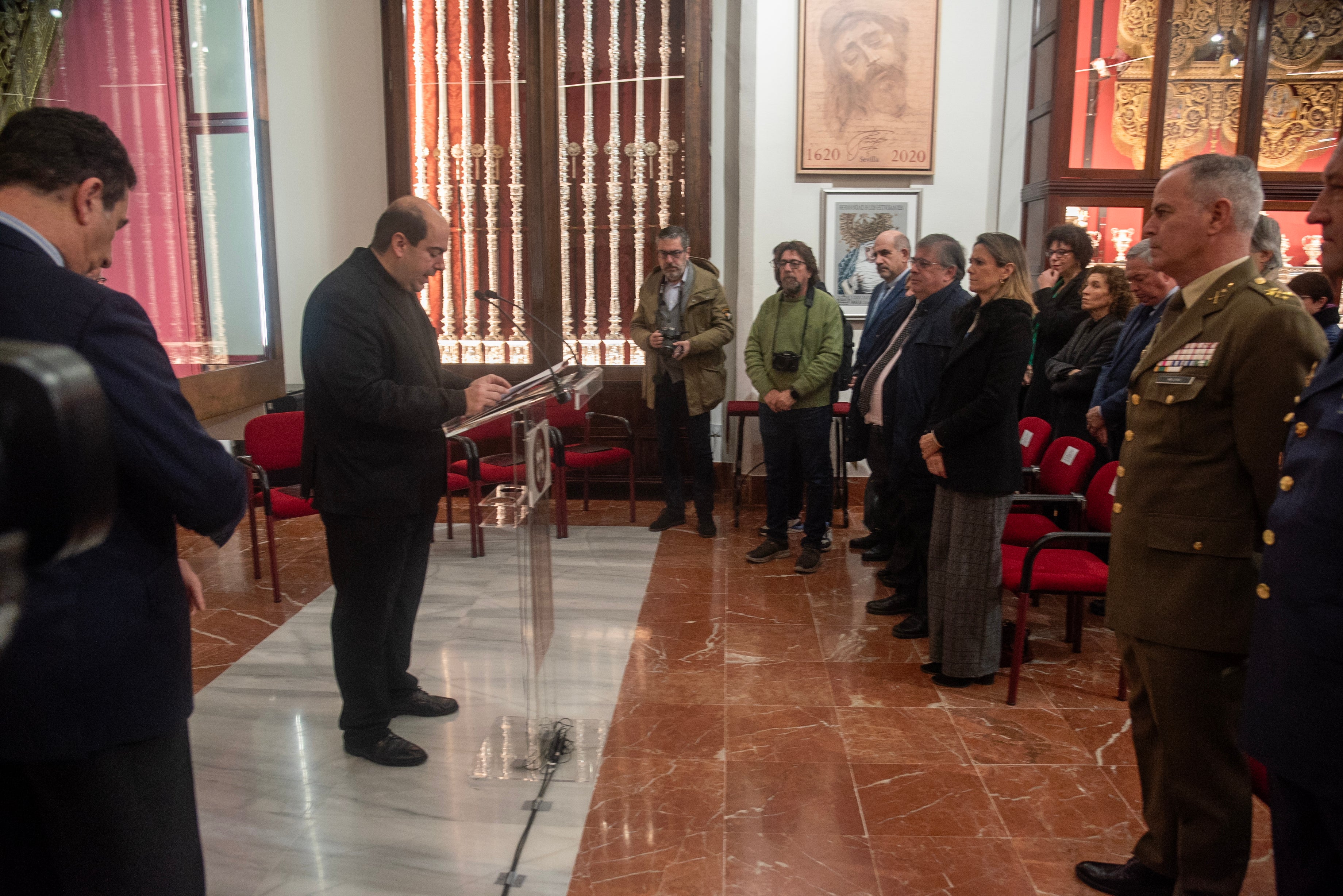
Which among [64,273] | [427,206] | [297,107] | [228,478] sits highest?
[297,107]

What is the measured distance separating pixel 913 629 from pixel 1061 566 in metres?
0.75

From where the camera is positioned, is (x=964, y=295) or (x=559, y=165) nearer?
(x=964, y=295)

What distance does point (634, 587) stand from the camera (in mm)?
4320

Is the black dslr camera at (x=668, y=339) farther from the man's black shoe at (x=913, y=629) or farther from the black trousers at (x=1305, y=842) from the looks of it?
the black trousers at (x=1305, y=842)

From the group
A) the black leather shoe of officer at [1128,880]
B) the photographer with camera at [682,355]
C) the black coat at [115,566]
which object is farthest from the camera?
the photographer with camera at [682,355]

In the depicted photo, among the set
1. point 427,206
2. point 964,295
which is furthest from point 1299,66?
point 427,206

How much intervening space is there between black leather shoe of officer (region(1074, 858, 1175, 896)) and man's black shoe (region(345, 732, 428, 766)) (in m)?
1.80

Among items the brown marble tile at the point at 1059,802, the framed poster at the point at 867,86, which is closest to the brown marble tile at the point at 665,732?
the brown marble tile at the point at 1059,802

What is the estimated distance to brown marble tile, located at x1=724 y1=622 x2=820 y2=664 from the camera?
3502mm

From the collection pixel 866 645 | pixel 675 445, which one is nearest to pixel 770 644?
pixel 866 645

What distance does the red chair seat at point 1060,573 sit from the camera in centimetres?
302

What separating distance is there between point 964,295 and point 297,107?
15.6 ft

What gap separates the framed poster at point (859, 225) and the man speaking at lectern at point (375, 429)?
3.61 meters

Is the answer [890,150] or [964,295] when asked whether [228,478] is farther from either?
[890,150]
